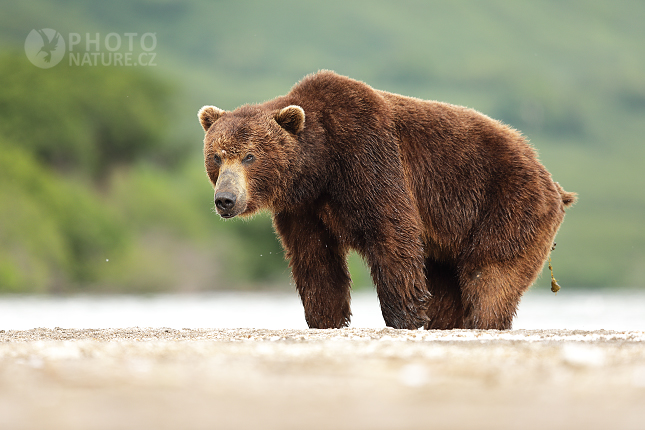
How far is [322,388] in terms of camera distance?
2.89 metres

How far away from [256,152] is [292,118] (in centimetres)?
43

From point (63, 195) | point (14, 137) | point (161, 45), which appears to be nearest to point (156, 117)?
point (14, 137)

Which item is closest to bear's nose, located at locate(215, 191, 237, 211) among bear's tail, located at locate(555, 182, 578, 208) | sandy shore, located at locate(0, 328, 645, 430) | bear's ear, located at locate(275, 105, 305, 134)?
bear's ear, located at locate(275, 105, 305, 134)

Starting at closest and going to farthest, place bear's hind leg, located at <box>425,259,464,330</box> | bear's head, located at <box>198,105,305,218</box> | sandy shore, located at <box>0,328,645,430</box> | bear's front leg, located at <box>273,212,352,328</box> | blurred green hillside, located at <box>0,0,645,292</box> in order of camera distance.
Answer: sandy shore, located at <box>0,328,645,430</box> < bear's head, located at <box>198,105,305,218</box> < bear's front leg, located at <box>273,212,352,328</box> < bear's hind leg, located at <box>425,259,464,330</box> < blurred green hillside, located at <box>0,0,645,292</box>

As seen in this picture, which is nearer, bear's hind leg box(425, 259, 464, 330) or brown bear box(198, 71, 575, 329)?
brown bear box(198, 71, 575, 329)

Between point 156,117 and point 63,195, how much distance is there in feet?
47.0

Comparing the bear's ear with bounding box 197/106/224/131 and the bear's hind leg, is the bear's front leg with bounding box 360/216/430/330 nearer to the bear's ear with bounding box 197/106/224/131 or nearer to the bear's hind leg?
the bear's hind leg

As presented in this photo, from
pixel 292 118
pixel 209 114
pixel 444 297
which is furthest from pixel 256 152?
pixel 444 297

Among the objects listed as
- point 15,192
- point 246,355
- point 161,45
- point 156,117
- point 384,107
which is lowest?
point 246,355

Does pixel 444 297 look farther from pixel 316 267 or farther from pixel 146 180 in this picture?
pixel 146 180

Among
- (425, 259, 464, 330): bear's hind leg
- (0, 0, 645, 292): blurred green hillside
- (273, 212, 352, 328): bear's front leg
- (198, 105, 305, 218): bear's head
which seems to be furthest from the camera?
(0, 0, 645, 292): blurred green hillside

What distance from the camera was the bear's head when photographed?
6.90 m

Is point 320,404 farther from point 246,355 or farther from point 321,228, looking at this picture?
point 321,228

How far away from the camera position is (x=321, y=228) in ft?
24.3
